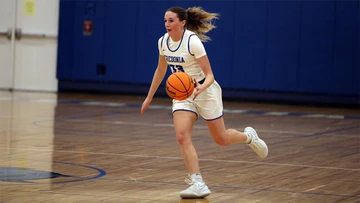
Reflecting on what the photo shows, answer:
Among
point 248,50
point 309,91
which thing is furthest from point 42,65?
point 309,91

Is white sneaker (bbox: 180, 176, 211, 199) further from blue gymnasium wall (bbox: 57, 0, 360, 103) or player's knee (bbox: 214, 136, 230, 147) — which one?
blue gymnasium wall (bbox: 57, 0, 360, 103)

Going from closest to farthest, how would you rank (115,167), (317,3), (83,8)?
(115,167) → (317,3) → (83,8)

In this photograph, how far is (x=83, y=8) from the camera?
68.4ft

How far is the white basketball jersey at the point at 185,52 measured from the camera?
709cm

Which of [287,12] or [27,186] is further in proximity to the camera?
→ [287,12]

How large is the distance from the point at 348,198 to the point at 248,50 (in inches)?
503

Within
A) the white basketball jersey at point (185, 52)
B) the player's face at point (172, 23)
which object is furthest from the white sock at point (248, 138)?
the player's face at point (172, 23)

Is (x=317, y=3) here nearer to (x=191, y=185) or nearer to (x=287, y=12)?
(x=287, y=12)

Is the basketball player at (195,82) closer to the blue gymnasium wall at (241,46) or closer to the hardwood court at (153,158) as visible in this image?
the hardwood court at (153,158)

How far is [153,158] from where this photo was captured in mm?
9391

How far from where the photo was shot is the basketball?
6828 mm

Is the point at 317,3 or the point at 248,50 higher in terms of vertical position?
the point at 317,3

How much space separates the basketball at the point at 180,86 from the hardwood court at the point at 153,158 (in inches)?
34.8

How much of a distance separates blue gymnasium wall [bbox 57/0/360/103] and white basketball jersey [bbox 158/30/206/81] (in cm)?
1216
